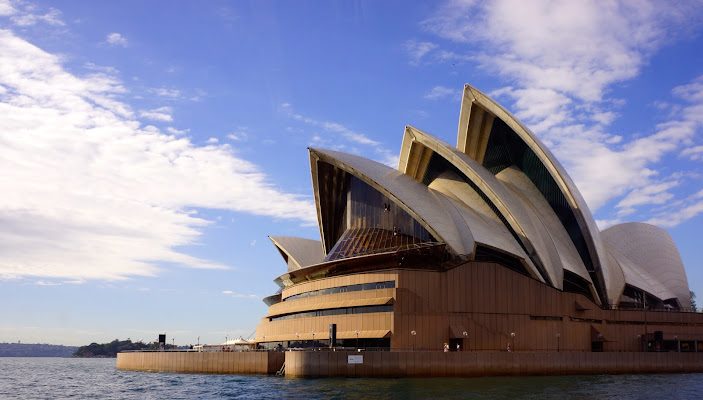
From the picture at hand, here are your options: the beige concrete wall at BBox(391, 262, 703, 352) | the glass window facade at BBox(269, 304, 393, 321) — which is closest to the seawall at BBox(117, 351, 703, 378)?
the beige concrete wall at BBox(391, 262, 703, 352)

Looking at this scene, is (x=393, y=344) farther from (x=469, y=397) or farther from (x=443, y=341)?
(x=469, y=397)

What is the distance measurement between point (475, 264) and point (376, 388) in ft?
57.6

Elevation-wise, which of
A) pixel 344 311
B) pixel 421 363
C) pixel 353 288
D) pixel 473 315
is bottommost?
pixel 421 363

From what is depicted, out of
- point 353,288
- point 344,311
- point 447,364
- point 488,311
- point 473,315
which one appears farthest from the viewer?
point 353,288

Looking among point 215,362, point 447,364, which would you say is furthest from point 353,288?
point 215,362

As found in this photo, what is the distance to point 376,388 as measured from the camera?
3644 centimetres

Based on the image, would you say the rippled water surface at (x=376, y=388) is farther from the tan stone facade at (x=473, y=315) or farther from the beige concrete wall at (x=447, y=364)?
the tan stone facade at (x=473, y=315)

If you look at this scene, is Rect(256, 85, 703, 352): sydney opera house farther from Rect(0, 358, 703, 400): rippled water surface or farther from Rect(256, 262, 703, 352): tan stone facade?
Rect(0, 358, 703, 400): rippled water surface

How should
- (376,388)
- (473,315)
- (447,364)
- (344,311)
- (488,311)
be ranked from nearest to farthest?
(376,388)
(447,364)
(473,315)
(488,311)
(344,311)

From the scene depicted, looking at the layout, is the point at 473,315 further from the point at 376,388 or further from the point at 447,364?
the point at 376,388

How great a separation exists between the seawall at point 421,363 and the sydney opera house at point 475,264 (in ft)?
11.2

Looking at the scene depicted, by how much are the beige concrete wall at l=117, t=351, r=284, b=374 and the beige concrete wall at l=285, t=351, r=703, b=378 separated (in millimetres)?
4406

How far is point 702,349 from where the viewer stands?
59094 mm

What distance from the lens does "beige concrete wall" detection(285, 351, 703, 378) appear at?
43.2 metres
